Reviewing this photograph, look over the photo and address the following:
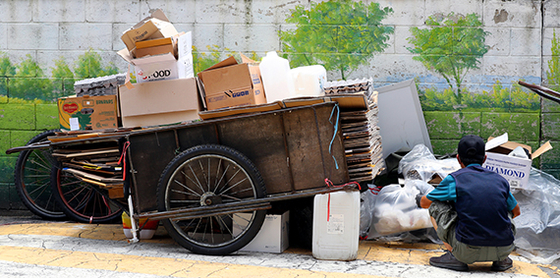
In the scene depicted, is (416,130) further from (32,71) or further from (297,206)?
(32,71)

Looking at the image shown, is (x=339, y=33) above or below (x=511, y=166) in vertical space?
above

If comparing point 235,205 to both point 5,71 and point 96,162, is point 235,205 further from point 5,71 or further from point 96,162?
point 5,71

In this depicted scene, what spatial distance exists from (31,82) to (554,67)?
245 inches

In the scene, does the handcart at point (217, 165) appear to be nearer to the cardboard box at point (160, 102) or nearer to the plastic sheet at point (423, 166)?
the cardboard box at point (160, 102)

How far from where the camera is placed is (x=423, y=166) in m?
4.42

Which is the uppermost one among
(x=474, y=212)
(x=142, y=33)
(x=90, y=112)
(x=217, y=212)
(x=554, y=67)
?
(x=142, y=33)

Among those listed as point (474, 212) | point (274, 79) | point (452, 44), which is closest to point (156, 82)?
point (274, 79)

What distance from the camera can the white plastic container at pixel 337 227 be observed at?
370 cm

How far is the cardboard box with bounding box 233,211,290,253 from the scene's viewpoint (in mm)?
3938

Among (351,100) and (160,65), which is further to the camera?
(160,65)

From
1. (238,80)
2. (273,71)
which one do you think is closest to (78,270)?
(238,80)

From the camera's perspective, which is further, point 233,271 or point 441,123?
point 441,123

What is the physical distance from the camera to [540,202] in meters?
4.15

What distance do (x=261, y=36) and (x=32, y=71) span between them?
286 cm
